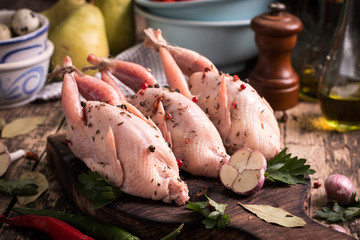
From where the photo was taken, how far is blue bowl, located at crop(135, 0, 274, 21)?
314 cm

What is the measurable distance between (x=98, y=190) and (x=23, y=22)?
1.60 metres

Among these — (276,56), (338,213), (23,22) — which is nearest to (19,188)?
(23,22)

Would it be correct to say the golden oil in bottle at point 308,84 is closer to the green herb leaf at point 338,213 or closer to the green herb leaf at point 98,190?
the green herb leaf at point 338,213

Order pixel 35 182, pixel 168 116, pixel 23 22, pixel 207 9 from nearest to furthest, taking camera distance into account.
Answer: pixel 168 116 → pixel 35 182 → pixel 23 22 → pixel 207 9

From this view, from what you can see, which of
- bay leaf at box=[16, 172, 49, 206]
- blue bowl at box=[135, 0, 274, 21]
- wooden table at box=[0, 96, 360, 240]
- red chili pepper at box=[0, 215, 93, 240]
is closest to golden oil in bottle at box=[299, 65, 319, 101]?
wooden table at box=[0, 96, 360, 240]

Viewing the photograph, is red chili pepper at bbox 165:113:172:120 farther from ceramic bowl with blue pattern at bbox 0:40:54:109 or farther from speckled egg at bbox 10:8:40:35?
speckled egg at bbox 10:8:40:35

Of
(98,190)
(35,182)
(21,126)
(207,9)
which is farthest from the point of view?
(207,9)

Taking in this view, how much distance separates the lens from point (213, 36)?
3225 mm

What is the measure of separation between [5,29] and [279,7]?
1.63m

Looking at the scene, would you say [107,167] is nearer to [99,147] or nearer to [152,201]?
[99,147]

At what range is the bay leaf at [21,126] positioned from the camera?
280 cm

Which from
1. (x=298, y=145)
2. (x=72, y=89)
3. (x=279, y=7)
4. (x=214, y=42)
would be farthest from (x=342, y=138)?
(x=72, y=89)

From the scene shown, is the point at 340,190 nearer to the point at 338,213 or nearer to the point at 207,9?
the point at 338,213

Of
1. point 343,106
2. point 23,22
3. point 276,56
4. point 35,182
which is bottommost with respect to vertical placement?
point 35,182
